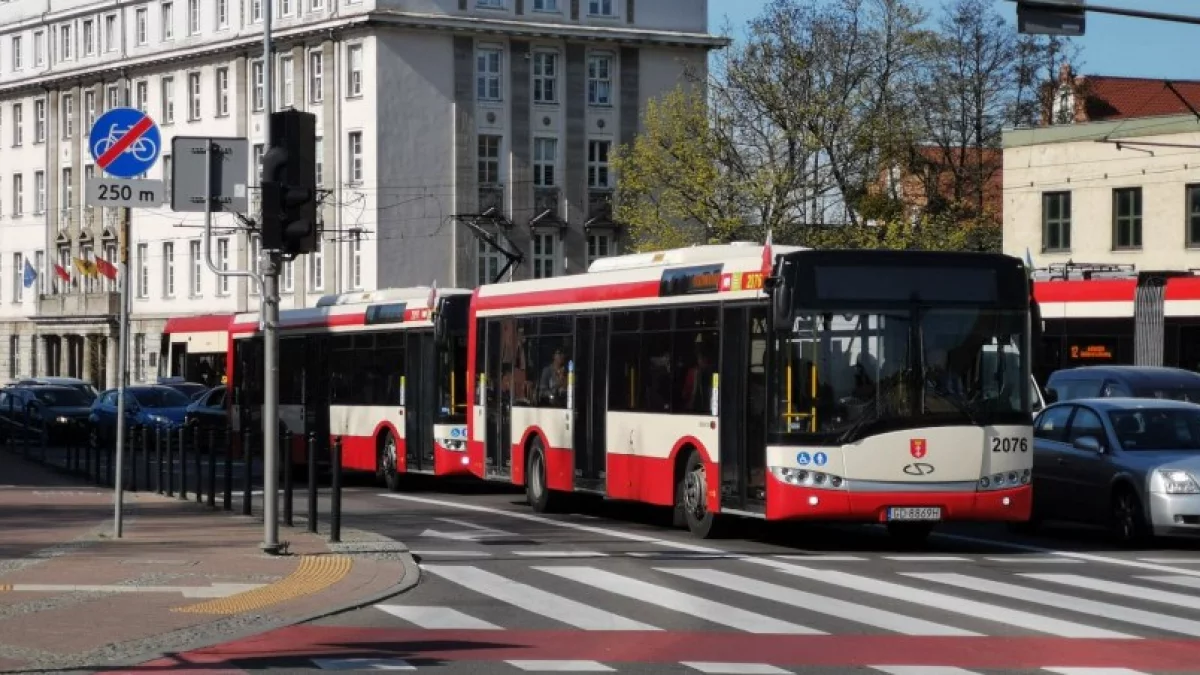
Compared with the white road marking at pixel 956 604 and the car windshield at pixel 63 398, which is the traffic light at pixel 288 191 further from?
the car windshield at pixel 63 398

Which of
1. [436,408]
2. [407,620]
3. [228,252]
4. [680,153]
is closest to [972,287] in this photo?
[407,620]

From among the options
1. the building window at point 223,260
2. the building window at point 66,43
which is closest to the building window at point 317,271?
the building window at point 223,260

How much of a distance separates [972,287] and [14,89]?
87.2 metres

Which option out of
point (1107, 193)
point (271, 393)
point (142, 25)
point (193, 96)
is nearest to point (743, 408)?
point (271, 393)

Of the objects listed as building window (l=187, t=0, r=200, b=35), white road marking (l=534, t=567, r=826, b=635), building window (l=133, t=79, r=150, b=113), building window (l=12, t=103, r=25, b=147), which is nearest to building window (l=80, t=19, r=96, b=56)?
building window (l=133, t=79, r=150, b=113)

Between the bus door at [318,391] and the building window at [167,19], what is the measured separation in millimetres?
58424

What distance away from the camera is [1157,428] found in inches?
901

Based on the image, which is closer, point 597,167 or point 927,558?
point 927,558

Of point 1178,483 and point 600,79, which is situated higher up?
point 600,79

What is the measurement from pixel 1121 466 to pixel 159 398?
31.6 m

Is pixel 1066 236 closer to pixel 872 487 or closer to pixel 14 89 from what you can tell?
pixel 872 487

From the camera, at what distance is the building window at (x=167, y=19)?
303 ft

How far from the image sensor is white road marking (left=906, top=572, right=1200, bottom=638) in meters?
15.0

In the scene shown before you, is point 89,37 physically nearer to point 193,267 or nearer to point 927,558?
point 193,267
